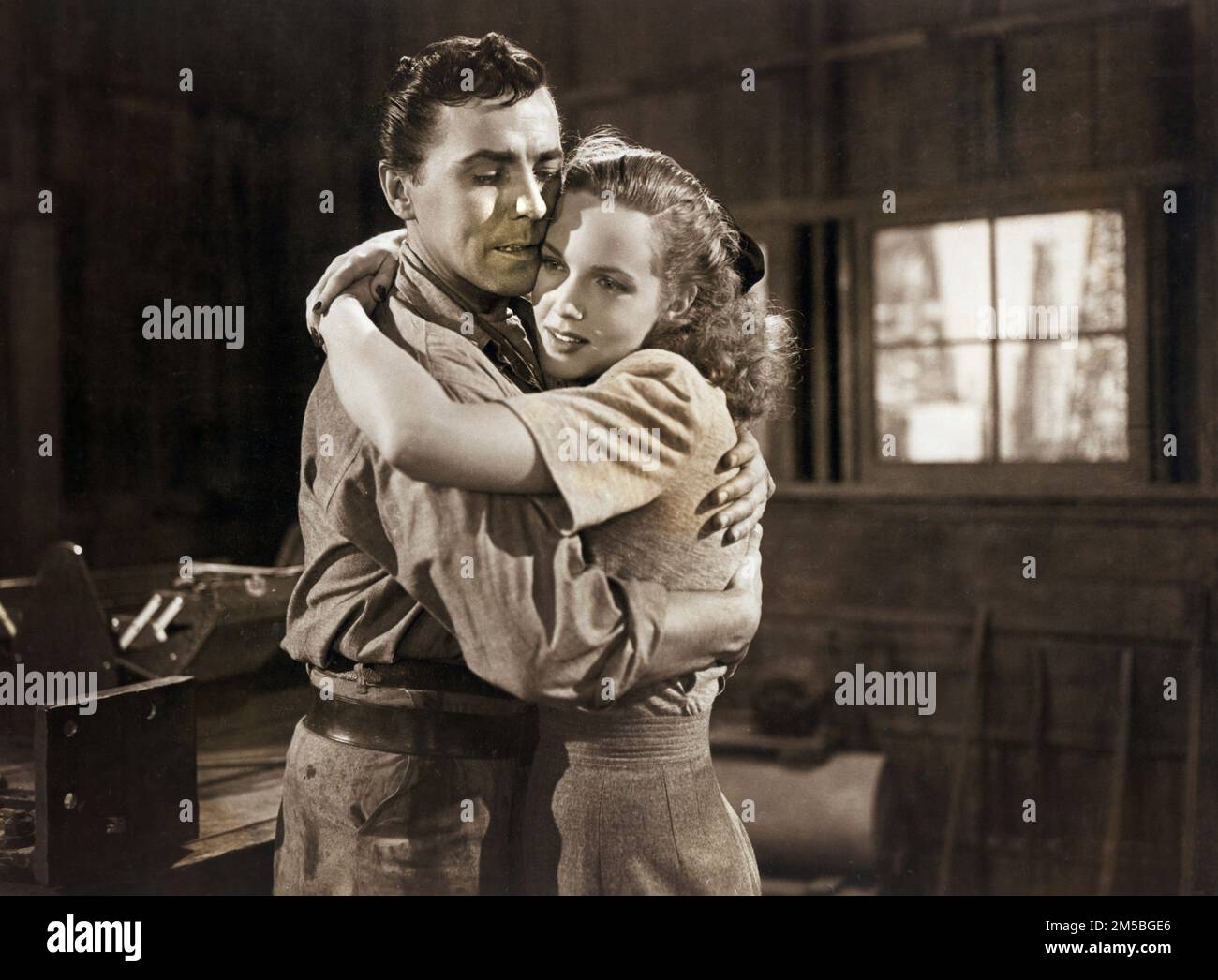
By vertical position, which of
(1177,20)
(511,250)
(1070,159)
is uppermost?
(1177,20)

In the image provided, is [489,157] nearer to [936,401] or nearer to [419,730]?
[419,730]

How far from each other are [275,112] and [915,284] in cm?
145

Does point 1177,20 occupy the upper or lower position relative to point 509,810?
upper

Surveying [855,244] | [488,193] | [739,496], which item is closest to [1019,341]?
[855,244]

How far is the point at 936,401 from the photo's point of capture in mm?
2430

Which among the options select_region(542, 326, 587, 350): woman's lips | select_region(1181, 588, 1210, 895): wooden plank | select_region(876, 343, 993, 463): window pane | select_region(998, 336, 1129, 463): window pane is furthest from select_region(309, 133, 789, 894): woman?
select_region(1181, 588, 1210, 895): wooden plank

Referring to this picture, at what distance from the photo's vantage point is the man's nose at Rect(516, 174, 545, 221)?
1.95 m

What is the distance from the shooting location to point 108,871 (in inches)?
88.3

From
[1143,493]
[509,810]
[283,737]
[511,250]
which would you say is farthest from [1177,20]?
[283,737]

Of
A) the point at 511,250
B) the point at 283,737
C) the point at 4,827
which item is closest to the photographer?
the point at 511,250

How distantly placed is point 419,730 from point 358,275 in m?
0.81

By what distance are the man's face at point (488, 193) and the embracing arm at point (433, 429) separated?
0.23 m
